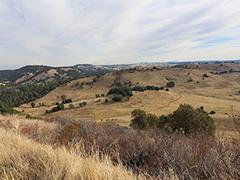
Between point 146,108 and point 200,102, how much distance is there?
16.8 m

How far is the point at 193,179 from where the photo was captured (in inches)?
180

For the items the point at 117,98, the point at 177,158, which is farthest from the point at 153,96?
the point at 177,158

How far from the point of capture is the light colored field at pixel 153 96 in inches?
2537

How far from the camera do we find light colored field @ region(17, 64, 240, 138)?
64438 mm

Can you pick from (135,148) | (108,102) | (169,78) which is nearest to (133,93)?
(108,102)

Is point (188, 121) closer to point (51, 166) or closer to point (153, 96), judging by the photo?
point (51, 166)

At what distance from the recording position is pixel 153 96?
79.2 metres

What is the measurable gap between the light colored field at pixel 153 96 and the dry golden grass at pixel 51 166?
44.0 metres

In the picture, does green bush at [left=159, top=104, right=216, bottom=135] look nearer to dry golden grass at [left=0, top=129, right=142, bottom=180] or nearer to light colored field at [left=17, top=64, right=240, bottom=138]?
light colored field at [left=17, top=64, right=240, bottom=138]

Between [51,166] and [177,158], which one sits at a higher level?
[51,166]

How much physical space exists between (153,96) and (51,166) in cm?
7522

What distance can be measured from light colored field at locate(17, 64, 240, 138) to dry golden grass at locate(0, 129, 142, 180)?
44049 mm

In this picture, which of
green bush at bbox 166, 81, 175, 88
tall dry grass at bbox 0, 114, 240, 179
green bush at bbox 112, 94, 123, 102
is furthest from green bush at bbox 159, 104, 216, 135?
green bush at bbox 166, 81, 175, 88

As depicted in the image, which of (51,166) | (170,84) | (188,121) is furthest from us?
(170,84)
